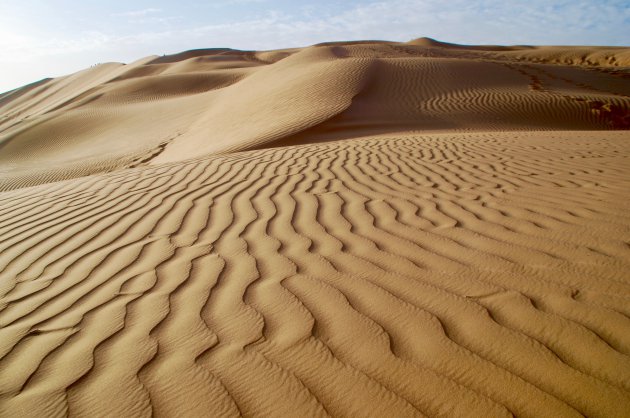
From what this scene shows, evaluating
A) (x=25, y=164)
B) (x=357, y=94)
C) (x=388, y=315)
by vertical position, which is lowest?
(x=25, y=164)

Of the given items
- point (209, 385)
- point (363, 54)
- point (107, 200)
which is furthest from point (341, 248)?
point (363, 54)

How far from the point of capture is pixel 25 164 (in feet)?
56.3

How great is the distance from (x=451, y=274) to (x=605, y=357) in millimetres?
876

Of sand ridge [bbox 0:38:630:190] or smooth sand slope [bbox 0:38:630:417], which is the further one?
sand ridge [bbox 0:38:630:190]

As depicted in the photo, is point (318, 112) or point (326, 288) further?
point (318, 112)

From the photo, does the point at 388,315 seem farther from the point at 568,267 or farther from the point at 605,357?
the point at 568,267

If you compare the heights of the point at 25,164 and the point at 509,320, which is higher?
the point at 509,320

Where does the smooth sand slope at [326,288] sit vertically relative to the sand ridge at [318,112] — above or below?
above

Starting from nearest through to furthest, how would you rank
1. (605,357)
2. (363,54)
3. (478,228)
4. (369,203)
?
1. (605,357)
2. (478,228)
3. (369,203)
4. (363,54)

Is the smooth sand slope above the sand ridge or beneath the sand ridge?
above

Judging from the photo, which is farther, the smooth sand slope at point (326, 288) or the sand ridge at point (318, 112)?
the sand ridge at point (318, 112)

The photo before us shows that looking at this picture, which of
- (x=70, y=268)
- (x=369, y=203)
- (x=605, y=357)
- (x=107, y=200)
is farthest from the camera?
(x=107, y=200)

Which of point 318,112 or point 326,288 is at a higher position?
point 326,288

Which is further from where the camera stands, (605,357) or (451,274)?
(451,274)
